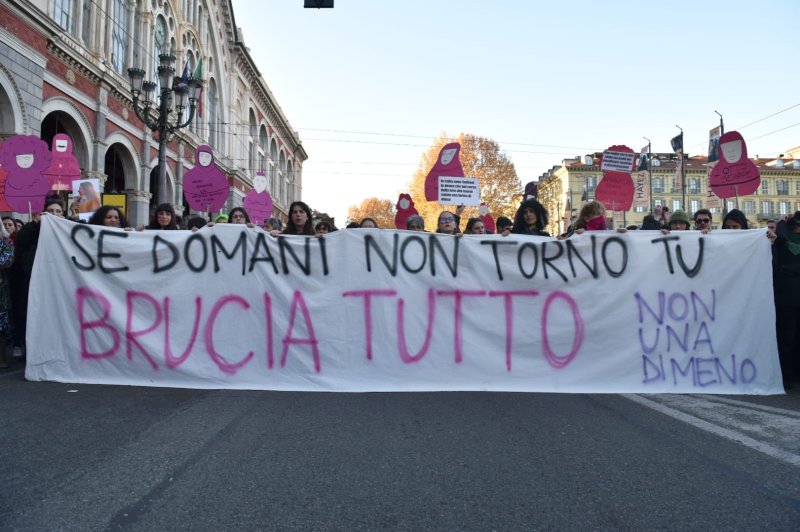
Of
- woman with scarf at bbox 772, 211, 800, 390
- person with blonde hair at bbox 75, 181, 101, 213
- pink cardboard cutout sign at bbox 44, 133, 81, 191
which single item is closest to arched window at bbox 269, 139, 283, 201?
pink cardboard cutout sign at bbox 44, 133, 81, 191

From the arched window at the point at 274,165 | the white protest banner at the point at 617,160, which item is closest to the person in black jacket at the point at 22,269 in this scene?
the white protest banner at the point at 617,160

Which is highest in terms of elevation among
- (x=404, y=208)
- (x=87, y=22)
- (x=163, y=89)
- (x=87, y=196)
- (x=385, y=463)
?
(x=87, y=22)

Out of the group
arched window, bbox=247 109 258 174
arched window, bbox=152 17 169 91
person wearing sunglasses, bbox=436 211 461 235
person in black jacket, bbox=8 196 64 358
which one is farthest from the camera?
arched window, bbox=247 109 258 174

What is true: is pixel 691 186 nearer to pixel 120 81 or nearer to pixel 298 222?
pixel 120 81

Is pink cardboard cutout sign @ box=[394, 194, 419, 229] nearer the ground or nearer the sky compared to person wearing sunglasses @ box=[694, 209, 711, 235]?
nearer the sky

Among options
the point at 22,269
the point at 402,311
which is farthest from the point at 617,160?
the point at 22,269

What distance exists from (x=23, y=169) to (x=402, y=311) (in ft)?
24.7

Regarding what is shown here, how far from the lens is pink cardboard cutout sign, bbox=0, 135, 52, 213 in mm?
9211

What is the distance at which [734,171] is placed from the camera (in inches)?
385

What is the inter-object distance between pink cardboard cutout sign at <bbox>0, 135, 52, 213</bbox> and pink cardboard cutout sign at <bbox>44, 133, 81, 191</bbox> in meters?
1.39

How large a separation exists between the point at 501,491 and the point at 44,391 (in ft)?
13.2

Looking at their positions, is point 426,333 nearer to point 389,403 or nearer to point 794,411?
point 389,403

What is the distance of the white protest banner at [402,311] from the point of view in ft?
16.3

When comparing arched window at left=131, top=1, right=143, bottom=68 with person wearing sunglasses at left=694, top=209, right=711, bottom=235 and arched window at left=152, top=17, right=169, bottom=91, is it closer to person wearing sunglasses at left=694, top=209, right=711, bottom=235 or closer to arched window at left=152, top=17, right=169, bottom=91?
arched window at left=152, top=17, right=169, bottom=91
